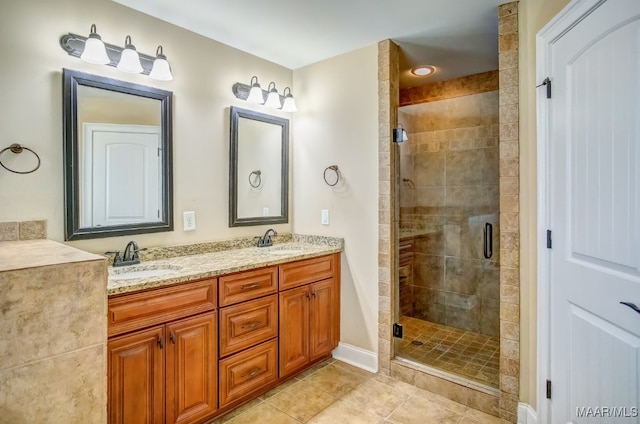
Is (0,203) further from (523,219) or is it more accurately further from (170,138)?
(523,219)

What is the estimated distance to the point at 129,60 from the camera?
199cm

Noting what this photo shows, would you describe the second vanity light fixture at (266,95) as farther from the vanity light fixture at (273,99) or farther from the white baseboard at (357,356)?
the white baseboard at (357,356)

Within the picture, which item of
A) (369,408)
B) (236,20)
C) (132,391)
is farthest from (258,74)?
(369,408)

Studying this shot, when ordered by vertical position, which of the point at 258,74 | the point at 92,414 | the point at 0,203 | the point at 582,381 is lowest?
the point at 582,381

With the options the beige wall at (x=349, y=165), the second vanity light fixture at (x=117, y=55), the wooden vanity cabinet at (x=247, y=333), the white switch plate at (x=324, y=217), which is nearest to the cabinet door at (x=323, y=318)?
the beige wall at (x=349, y=165)

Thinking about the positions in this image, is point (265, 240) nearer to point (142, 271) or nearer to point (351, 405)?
point (142, 271)

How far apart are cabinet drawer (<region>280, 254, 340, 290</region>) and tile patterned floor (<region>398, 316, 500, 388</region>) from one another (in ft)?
2.43

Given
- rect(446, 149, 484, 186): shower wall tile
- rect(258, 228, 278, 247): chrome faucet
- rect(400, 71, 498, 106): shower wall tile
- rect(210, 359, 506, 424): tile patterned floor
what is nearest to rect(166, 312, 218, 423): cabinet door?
rect(210, 359, 506, 424): tile patterned floor

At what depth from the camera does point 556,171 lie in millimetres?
1693

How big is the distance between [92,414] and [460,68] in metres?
3.34

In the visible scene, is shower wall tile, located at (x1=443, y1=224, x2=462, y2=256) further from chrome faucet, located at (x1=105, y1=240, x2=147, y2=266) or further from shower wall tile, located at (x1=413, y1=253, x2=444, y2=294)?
chrome faucet, located at (x1=105, y1=240, x2=147, y2=266)

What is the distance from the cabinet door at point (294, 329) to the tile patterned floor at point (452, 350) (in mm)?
739

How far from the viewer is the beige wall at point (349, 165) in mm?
2637

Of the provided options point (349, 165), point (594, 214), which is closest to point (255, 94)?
point (349, 165)
